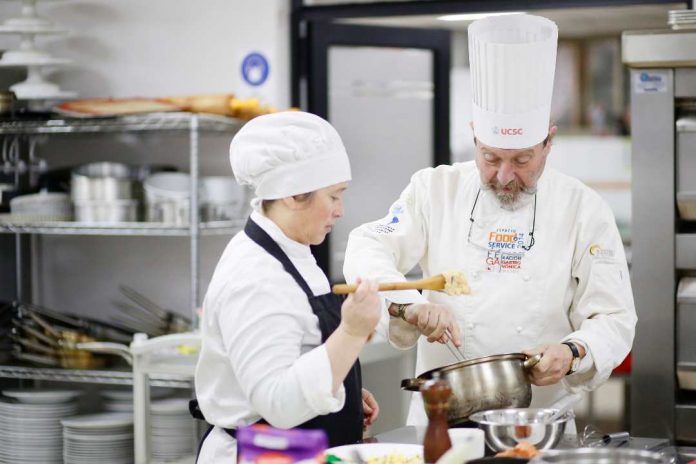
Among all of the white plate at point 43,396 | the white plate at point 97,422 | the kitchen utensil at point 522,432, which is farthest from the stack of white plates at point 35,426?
the kitchen utensil at point 522,432

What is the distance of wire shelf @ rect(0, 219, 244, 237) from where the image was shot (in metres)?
4.29

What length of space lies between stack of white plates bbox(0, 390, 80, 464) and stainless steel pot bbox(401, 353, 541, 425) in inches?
110

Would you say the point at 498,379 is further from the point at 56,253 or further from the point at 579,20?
the point at 579,20

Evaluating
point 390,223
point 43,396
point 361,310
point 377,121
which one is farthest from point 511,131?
point 43,396

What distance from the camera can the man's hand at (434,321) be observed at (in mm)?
2293

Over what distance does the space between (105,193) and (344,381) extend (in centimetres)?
267

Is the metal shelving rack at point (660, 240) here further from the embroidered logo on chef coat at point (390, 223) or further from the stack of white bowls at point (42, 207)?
the stack of white bowls at point (42, 207)

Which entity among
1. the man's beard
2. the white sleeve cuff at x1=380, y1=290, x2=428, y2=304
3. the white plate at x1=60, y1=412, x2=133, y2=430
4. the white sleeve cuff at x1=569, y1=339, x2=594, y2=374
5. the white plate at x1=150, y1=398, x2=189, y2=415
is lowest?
the white plate at x1=60, y1=412, x2=133, y2=430

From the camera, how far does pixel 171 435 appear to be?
4.21 metres

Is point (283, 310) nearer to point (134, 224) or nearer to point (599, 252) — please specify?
point (599, 252)

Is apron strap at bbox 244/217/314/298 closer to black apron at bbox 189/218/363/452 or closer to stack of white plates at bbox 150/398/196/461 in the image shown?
black apron at bbox 189/218/363/452

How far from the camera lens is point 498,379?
2070 mm

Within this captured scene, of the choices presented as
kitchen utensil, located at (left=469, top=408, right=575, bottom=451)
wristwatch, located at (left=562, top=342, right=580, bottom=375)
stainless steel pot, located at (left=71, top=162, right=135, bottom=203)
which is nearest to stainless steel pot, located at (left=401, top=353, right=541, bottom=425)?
kitchen utensil, located at (left=469, top=408, right=575, bottom=451)

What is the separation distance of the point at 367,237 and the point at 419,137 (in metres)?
2.48
